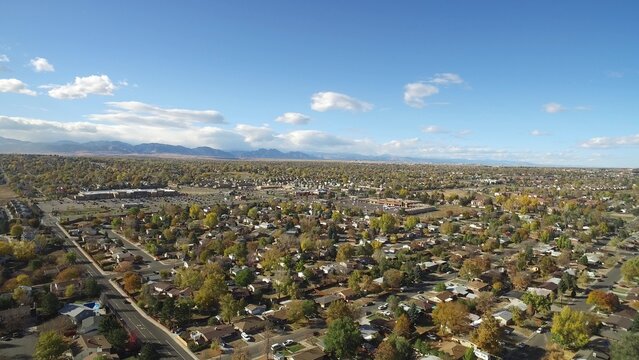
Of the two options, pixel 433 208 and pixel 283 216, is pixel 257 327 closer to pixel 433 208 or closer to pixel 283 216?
pixel 283 216

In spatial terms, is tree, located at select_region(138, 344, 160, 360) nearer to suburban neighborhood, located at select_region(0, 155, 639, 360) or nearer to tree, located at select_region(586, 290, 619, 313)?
suburban neighborhood, located at select_region(0, 155, 639, 360)

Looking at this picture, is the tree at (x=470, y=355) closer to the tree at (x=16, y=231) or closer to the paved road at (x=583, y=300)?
the paved road at (x=583, y=300)

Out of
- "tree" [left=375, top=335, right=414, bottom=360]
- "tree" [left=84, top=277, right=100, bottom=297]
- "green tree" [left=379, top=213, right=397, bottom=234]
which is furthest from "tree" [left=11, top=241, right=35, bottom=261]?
"green tree" [left=379, top=213, right=397, bottom=234]

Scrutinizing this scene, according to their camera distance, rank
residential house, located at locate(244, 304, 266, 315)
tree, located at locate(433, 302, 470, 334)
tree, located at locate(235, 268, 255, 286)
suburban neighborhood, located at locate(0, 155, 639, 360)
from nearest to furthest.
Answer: suburban neighborhood, located at locate(0, 155, 639, 360), tree, located at locate(433, 302, 470, 334), residential house, located at locate(244, 304, 266, 315), tree, located at locate(235, 268, 255, 286)

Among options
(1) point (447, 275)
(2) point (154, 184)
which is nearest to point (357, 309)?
(1) point (447, 275)

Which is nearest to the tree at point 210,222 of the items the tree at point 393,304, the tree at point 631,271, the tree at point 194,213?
the tree at point 194,213

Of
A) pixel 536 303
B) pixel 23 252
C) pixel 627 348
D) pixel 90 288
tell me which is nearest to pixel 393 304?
pixel 536 303
